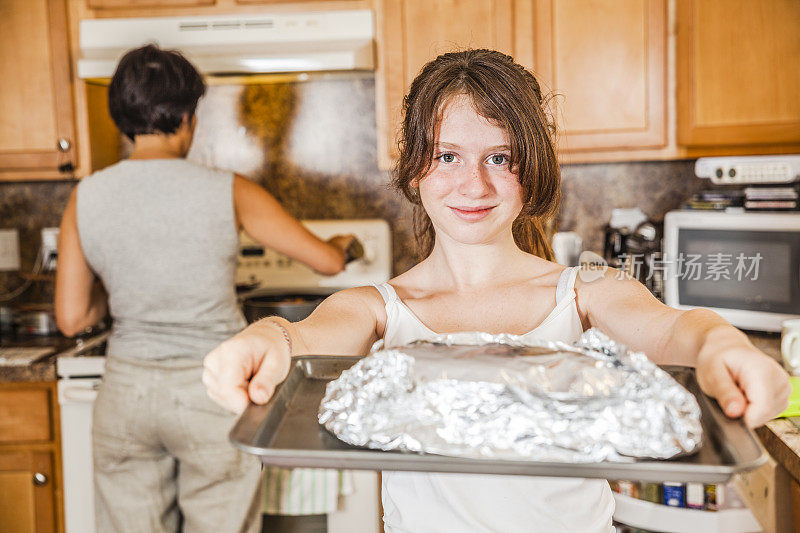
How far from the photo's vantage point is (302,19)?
215cm

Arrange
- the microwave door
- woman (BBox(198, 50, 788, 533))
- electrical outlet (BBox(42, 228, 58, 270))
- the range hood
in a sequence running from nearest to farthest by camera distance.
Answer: woman (BBox(198, 50, 788, 533)) < the microwave door < the range hood < electrical outlet (BBox(42, 228, 58, 270))

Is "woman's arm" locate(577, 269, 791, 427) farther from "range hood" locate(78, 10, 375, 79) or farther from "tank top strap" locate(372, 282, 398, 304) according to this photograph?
"range hood" locate(78, 10, 375, 79)

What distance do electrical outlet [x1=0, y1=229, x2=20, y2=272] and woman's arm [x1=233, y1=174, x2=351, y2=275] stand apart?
140 cm

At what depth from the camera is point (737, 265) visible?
6.80 ft

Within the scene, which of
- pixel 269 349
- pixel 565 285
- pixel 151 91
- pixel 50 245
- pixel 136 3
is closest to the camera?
pixel 269 349

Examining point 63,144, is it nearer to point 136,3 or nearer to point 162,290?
point 136,3

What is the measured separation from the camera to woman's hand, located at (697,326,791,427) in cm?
63

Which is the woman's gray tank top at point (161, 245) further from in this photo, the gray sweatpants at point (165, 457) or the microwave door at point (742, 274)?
the microwave door at point (742, 274)

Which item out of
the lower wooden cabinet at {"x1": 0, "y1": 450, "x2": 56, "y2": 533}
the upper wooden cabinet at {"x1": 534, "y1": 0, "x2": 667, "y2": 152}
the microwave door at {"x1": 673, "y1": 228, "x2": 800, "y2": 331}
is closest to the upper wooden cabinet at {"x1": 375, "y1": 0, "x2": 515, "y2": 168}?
the upper wooden cabinet at {"x1": 534, "y1": 0, "x2": 667, "y2": 152}

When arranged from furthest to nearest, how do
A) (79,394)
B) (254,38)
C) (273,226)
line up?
(254,38) < (79,394) < (273,226)

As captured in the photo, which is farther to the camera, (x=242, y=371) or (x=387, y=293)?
(x=387, y=293)

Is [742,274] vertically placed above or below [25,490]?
above

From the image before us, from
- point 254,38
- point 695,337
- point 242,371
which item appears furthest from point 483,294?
point 254,38

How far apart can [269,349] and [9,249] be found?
2.32 m
